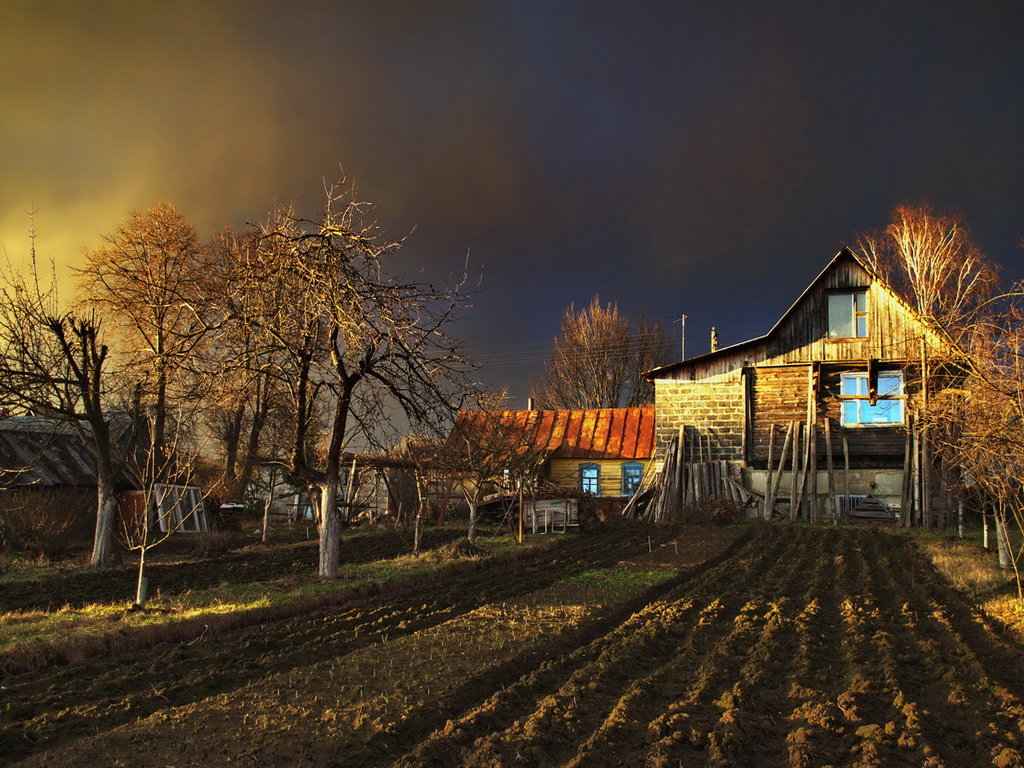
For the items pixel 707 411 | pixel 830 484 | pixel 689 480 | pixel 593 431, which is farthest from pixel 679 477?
pixel 593 431

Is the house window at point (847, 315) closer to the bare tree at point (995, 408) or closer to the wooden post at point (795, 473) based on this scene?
the wooden post at point (795, 473)

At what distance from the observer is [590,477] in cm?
3341

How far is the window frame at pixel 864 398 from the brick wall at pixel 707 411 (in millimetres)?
3337

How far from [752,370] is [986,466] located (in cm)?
1685

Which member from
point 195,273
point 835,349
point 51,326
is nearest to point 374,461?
point 195,273

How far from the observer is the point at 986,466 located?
11.2 m

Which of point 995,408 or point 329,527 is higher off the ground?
point 995,408

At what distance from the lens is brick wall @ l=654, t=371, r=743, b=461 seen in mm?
27812

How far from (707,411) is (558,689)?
73.0ft

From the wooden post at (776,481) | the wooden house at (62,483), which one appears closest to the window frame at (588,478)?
the wooden post at (776,481)

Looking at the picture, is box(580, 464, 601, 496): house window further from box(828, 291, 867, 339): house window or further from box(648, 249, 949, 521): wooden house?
box(828, 291, 867, 339): house window

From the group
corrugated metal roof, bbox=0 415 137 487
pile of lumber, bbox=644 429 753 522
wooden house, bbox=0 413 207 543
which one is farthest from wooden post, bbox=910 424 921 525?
corrugated metal roof, bbox=0 415 137 487

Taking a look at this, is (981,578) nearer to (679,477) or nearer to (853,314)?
(679,477)

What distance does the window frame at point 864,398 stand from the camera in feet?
85.9
